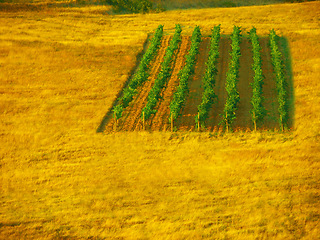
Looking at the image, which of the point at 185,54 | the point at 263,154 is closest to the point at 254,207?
the point at 263,154

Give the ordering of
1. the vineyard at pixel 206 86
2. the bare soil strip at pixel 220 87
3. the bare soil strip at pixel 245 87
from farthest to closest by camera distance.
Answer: the bare soil strip at pixel 220 87 < the bare soil strip at pixel 245 87 < the vineyard at pixel 206 86

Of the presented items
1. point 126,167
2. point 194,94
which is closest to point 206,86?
point 194,94

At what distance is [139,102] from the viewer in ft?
129

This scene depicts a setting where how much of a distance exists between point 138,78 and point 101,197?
14994mm

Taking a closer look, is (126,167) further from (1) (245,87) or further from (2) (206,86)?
(1) (245,87)

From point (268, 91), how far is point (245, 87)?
1.88 meters

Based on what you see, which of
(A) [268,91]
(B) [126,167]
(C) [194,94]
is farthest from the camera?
(A) [268,91]

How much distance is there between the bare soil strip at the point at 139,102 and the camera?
3578 cm

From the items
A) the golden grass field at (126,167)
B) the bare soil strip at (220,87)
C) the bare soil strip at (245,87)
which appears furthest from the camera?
the bare soil strip at (220,87)

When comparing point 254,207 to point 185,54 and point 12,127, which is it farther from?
point 185,54

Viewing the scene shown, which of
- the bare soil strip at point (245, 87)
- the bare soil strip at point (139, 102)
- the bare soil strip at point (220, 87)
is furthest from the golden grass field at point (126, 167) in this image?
the bare soil strip at point (220, 87)

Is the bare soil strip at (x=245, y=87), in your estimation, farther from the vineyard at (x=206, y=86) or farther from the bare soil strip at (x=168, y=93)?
the bare soil strip at (x=168, y=93)

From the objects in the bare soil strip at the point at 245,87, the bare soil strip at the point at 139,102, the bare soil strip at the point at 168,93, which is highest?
the bare soil strip at the point at 245,87

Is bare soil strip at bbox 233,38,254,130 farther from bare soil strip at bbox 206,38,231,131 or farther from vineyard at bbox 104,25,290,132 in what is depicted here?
bare soil strip at bbox 206,38,231,131
